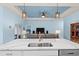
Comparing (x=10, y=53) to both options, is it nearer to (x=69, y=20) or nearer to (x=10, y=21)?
(x=10, y=21)

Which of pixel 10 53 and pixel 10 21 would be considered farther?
pixel 10 21

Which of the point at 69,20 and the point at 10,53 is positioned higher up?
the point at 69,20

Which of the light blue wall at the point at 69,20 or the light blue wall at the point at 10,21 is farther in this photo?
the light blue wall at the point at 69,20

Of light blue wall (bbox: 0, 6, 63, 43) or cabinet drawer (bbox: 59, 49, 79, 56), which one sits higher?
light blue wall (bbox: 0, 6, 63, 43)

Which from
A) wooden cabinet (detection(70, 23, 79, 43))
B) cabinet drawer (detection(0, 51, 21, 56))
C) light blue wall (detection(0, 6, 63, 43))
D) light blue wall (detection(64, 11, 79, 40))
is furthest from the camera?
light blue wall (detection(64, 11, 79, 40))

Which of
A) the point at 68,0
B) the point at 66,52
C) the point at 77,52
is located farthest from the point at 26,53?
the point at 68,0

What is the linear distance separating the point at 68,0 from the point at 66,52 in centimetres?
133

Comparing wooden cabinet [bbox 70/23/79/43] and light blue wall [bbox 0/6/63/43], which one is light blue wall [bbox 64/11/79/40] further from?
light blue wall [bbox 0/6/63/43]

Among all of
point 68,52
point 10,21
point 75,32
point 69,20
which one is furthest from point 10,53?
point 69,20

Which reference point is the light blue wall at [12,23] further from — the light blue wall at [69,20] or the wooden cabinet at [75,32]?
the wooden cabinet at [75,32]

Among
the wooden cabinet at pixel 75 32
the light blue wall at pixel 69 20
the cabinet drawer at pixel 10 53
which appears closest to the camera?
the cabinet drawer at pixel 10 53

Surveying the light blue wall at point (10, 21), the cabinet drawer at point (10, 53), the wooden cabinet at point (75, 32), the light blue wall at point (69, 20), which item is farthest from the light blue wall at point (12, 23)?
the cabinet drawer at point (10, 53)

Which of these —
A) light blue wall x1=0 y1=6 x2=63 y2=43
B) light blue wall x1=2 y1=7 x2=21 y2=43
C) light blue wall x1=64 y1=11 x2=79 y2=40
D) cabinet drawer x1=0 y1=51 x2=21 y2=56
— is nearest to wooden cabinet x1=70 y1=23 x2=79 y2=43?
light blue wall x1=64 y1=11 x2=79 y2=40

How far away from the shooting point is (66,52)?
313cm
